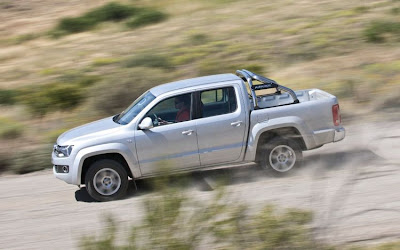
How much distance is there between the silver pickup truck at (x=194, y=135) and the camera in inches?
370

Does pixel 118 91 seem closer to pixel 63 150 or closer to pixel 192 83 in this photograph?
pixel 192 83

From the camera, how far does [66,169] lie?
9523mm

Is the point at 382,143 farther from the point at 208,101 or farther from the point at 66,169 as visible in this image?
the point at 66,169

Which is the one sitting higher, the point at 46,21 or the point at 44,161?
the point at 46,21

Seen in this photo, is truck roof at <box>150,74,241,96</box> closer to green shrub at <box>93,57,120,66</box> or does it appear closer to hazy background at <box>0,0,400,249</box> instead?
hazy background at <box>0,0,400,249</box>

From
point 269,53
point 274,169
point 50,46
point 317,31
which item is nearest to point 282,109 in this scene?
point 274,169

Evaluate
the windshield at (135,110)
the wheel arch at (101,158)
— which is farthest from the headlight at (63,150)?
the windshield at (135,110)

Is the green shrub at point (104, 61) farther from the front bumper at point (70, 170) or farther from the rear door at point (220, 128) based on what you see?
the rear door at point (220, 128)

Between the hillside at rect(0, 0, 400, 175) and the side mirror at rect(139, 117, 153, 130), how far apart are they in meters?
3.32

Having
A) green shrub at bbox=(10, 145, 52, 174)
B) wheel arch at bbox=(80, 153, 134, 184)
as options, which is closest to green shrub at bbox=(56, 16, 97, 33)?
green shrub at bbox=(10, 145, 52, 174)

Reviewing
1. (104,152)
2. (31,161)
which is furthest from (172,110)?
(31,161)

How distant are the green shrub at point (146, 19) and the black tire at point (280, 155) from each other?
685 inches

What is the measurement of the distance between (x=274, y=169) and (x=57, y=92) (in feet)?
27.2

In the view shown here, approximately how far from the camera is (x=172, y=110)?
9.70 meters
